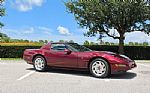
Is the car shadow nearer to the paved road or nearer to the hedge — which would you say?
the paved road

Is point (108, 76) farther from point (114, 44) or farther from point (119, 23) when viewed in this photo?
point (114, 44)

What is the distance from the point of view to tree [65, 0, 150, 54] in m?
22.6

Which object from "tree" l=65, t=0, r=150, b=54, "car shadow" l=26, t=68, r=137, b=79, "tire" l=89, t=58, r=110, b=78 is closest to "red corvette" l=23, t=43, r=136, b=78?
"tire" l=89, t=58, r=110, b=78

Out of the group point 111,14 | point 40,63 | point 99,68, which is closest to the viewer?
point 99,68

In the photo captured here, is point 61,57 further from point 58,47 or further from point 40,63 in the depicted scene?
point 40,63

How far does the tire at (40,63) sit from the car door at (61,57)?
39 centimetres

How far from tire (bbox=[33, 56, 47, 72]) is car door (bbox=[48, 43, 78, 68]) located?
0.39m

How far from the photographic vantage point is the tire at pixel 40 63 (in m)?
13.1

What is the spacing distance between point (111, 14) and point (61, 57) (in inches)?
447

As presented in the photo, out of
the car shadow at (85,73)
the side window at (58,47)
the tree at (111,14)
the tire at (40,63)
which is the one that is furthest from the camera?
the tree at (111,14)

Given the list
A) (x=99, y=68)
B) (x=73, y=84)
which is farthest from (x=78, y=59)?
(x=73, y=84)

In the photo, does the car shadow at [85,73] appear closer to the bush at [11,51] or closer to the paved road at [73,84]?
the paved road at [73,84]

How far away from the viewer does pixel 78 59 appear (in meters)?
12.1

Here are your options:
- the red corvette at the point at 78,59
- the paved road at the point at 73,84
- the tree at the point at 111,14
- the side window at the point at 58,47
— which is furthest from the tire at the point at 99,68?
the tree at the point at 111,14
